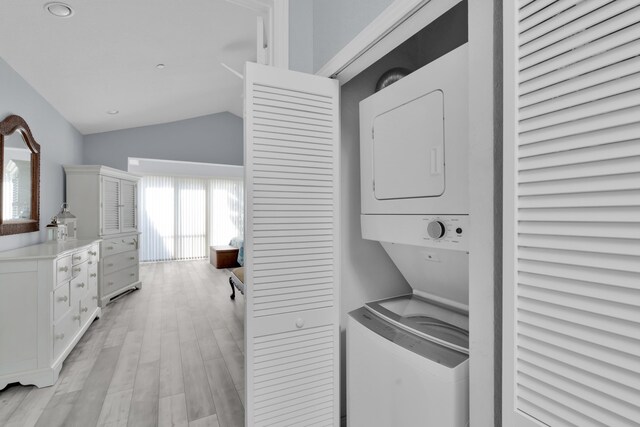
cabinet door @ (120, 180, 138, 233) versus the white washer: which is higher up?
cabinet door @ (120, 180, 138, 233)

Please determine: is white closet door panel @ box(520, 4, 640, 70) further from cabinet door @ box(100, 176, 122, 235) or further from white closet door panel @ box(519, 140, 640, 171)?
cabinet door @ box(100, 176, 122, 235)

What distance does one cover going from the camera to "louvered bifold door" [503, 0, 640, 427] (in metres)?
0.46

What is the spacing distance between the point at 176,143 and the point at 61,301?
14.2ft

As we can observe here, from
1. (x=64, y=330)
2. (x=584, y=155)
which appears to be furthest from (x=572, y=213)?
(x=64, y=330)

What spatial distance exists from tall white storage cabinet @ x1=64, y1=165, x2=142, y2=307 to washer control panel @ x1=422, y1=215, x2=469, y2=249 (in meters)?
4.20

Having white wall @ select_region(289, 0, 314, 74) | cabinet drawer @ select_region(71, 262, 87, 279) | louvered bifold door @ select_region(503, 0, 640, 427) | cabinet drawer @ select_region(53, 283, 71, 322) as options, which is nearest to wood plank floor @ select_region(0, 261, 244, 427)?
cabinet drawer @ select_region(53, 283, 71, 322)

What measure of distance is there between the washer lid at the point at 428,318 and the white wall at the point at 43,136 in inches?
124

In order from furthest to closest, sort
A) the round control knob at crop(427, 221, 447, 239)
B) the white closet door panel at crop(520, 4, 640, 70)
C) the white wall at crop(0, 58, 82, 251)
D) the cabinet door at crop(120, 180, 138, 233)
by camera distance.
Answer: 1. the cabinet door at crop(120, 180, 138, 233)
2. the white wall at crop(0, 58, 82, 251)
3. the round control knob at crop(427, 221, 447, 239)
4. the white closet door panel at crop(520, 4, 640, 70)

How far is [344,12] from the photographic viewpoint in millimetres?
1345

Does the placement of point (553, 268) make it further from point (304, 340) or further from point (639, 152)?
point (304, 340)

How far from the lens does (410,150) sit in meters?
1.22

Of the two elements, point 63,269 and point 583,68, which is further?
point 63,269

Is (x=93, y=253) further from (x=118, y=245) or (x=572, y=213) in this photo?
(x=572, y=213)

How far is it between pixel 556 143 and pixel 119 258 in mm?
5001
